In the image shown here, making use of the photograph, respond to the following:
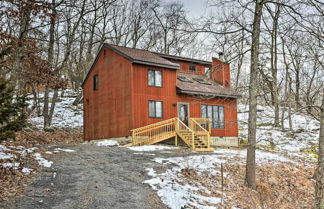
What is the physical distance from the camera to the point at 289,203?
408 inches

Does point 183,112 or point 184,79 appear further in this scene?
point 184,79

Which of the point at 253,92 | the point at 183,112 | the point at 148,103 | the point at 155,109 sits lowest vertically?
the point at 183,112

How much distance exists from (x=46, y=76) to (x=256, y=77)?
33.0 ft

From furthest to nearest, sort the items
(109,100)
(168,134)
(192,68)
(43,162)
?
(192,68)
(109,100)
(168,134)
(43,162)

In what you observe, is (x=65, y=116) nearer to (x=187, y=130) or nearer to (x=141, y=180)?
(x=187, y=130)

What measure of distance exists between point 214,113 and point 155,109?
5.54 metres

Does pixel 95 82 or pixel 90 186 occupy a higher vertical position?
pixel 95 82

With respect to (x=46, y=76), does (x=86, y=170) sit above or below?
below

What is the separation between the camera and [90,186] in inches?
342

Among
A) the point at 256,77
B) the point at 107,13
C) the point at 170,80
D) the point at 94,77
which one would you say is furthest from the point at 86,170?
the point at 107,13

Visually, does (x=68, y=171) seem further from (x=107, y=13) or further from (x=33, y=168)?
(x=107, y=13)

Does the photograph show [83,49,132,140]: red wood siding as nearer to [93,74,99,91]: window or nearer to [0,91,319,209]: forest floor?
[93,74,99,91]: window

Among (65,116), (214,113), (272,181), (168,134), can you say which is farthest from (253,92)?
(65,116)

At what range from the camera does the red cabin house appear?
19406mm
